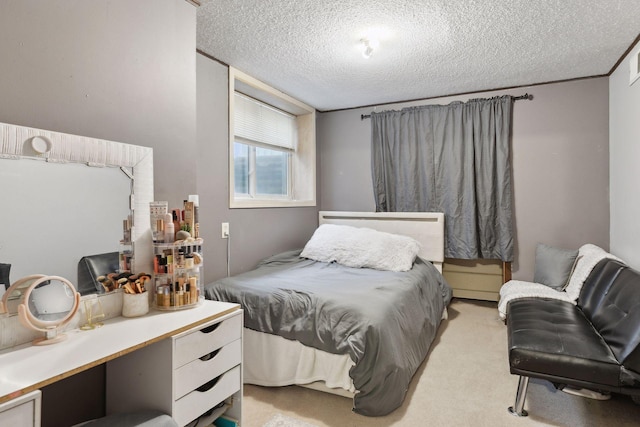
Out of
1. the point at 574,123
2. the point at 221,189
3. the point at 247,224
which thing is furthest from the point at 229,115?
the point at 574,123

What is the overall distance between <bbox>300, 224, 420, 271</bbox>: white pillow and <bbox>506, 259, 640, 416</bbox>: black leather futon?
972mm

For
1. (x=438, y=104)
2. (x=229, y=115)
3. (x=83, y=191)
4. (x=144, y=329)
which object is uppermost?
(x=438, y=104)

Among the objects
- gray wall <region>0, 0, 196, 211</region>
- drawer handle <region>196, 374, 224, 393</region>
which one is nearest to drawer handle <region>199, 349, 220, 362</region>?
drawer handle <region>196, 374, 224, 393</region>

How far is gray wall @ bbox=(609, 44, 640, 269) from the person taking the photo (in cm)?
246

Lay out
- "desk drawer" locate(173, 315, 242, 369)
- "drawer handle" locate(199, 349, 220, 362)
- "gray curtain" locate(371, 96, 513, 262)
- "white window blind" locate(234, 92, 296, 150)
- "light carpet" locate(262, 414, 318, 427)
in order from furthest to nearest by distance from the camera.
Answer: "gray curtain" locate(371, 96, 513, 262)
"white window blind" locate(234, 92, 296, 150)
"light carpet" locate(262, 414, 318, 427)
"drawer handle" locate(199, 349, 220, 362)
"desk drawer" locate(173, 315, 242, 369)

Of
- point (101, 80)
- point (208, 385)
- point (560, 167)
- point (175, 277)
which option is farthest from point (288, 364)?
point (560, 167)

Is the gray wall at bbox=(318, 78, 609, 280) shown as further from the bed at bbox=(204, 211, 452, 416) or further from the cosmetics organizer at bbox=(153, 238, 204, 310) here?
the cosmetics organizer at bbox=(153, 238, 204, 310)

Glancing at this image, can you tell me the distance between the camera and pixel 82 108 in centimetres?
139

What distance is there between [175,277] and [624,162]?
3.30 meters

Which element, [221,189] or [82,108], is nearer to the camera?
[82,108]

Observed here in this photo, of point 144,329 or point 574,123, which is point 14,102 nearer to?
point 144,329

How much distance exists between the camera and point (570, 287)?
2.71m

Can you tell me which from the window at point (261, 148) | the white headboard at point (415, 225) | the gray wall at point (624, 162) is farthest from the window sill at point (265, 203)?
the gray wall at point (624, 162)

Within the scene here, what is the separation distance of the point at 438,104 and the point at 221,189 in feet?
8.04
